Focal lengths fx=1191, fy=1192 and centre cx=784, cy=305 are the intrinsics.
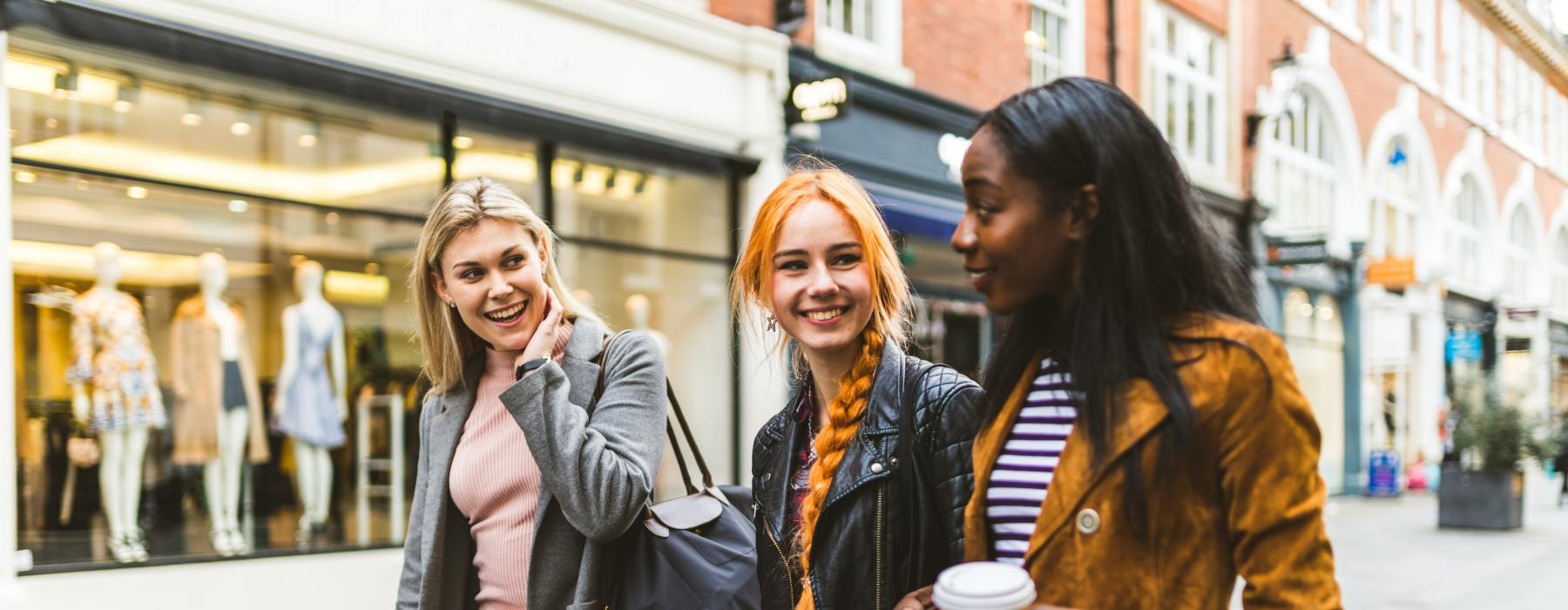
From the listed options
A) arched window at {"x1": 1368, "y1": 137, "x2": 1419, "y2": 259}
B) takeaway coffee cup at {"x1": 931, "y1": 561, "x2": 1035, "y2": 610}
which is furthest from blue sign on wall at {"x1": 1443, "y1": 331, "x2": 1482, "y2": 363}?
takeaway coffee cup at {"x1": 931, "y1": 561, "x2": 1035, "y2": 610}

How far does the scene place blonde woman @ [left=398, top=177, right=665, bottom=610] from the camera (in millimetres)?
2412

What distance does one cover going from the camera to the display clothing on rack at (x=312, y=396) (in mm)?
7438

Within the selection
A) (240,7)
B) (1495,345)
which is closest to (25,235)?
(240,7)

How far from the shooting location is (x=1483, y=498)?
511 inches

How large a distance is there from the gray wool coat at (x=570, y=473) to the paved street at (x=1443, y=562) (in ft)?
23.0

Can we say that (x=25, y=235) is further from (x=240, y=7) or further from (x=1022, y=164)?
(x=1022, y=164)

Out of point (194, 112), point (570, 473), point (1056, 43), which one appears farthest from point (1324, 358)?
point (570, 473)

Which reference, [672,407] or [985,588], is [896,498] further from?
[672,407]

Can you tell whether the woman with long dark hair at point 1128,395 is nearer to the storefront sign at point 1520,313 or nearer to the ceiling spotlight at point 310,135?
the ceiling spotlight at point 310,135

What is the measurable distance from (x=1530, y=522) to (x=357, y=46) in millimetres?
14119

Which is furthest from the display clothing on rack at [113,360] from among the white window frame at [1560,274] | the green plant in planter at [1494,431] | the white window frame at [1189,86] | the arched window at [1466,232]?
the white window frame at [1560,274]

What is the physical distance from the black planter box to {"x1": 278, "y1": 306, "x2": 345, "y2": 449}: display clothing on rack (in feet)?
38.3

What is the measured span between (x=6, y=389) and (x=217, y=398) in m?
1.50

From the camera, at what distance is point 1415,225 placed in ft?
76.4
